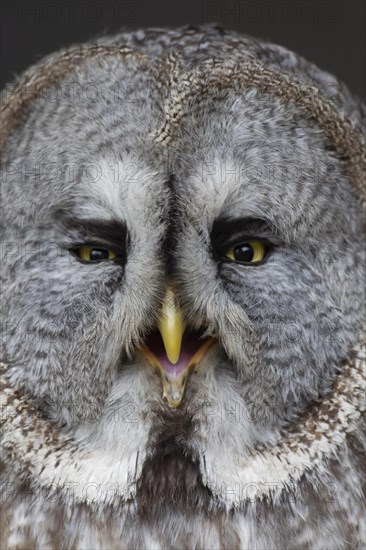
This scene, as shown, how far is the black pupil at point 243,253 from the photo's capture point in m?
1.91

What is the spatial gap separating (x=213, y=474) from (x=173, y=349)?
0.31 m

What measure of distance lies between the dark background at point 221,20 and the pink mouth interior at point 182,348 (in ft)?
5.56

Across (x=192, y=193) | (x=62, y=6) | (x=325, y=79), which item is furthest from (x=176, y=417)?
(x=62, y=6)

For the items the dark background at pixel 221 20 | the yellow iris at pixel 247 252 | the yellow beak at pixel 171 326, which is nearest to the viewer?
the yellow beak at pixel 171 326

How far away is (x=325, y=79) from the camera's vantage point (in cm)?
215

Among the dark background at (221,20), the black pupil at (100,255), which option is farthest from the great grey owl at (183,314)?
the dark background at (221,20)

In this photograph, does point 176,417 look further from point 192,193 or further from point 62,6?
point 62,6

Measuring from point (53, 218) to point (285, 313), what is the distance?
0.53 metres

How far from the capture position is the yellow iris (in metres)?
1.91

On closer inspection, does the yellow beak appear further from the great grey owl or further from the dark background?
the dark background

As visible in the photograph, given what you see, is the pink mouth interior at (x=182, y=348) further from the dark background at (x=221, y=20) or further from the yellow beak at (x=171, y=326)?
the dark background at (x=221, y=20)

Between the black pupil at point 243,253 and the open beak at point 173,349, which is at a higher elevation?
the black pupil at point 243,253

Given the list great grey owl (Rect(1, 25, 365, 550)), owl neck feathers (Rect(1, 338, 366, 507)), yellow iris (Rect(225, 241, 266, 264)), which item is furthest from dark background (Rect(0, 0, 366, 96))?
owl neck feathers (Rect(1, 338, 366, 507))

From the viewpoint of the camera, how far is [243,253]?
1914mm
